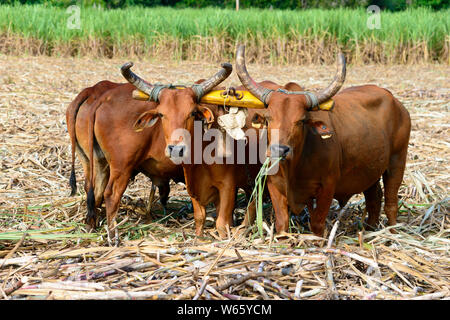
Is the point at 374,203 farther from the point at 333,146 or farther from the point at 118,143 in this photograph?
the point at 118,143

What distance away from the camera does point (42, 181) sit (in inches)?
285

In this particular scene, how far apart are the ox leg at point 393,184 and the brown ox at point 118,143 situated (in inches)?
84.0

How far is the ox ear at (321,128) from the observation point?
509 cm

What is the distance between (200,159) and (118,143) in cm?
79

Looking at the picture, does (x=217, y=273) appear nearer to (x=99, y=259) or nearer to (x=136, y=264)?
(x=136, y=264)

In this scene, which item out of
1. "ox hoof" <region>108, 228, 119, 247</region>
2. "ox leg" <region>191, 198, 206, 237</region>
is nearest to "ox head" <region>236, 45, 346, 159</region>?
"ox leg" <region>191, 198, 206, 237</region>

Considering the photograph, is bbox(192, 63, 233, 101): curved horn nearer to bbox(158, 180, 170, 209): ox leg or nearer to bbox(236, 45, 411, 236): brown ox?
bbox(236, 45, 411, 236): brown ox

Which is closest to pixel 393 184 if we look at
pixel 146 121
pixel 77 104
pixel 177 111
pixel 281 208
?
pixel 281 208

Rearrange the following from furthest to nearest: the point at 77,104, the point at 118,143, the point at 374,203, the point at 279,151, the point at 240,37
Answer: the point at 240,37 → the point at 374,203 → the point at 77,104 → the point at 118,143 → the point at 279,151

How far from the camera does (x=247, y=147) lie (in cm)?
570

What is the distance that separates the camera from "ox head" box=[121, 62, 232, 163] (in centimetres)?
516

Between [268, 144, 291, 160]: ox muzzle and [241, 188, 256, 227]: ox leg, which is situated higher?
[268, 144, 291, 160]: ox muzzle
